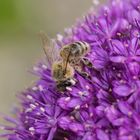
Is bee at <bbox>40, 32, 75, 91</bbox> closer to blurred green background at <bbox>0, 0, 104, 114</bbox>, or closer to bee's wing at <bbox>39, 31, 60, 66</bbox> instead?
bee's wing at <bbox>39, 31, 60, 66</bbox>

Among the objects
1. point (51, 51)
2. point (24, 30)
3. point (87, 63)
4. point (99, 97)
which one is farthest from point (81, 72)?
point (24, 30)

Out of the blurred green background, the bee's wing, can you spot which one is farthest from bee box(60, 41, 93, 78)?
the blurred green background

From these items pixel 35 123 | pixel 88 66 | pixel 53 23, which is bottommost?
pixel 35 123

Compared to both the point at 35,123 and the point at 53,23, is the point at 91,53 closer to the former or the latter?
the point at 35,123

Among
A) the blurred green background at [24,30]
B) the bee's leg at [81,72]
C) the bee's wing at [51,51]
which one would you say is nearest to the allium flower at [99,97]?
the bee's leg at [81,72]

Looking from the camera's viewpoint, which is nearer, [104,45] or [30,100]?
[104,45]

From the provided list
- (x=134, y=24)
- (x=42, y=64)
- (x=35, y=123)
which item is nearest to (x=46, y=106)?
(x=35, y=123)

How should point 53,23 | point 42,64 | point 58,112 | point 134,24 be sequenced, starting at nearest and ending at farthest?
point 58,112 → point 134,24 → point 42,64 → point 53,23
